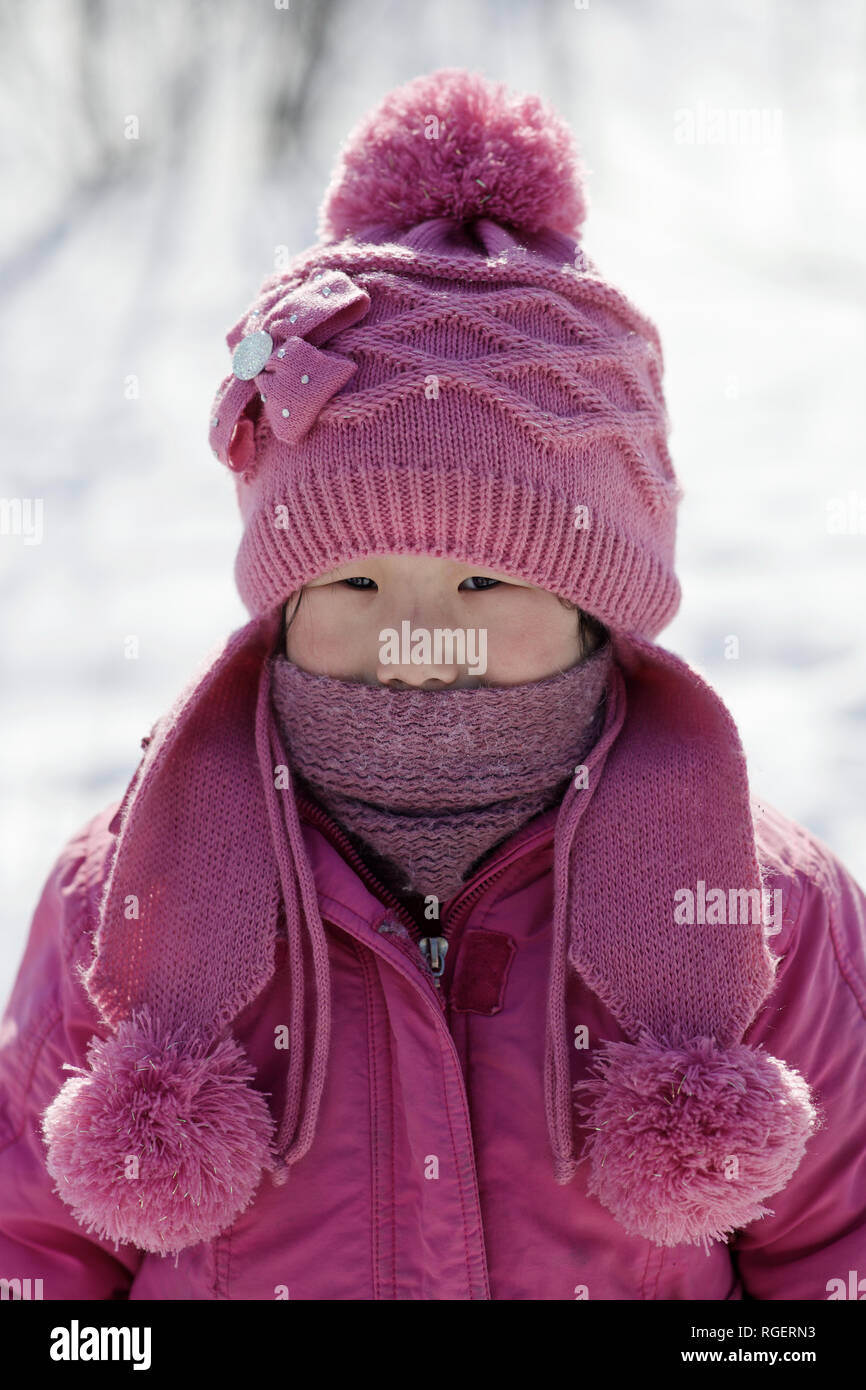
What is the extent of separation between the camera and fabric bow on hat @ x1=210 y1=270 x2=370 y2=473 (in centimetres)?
148

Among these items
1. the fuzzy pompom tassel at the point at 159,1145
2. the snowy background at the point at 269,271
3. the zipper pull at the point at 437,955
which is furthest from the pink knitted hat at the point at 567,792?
the snowy background at the point at 269,271

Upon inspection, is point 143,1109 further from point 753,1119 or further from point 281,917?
point 753,1119

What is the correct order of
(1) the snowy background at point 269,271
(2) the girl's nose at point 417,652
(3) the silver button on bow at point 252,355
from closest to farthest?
(2) the girl's nose at point 417,652 < (3) the silver button on bow at point 252,355 < (1) the snowy background at point 269,271

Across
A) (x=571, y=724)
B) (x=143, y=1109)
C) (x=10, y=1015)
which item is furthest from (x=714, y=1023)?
(x=10, y=1015)

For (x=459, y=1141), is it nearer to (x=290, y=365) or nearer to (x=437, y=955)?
(x=437, y=955)

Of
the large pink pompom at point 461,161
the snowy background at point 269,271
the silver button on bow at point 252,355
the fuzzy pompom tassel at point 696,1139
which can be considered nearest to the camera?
the fuzzy pompom tassel at point 696,1139

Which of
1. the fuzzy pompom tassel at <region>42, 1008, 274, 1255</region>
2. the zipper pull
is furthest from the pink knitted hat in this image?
the zipper pull

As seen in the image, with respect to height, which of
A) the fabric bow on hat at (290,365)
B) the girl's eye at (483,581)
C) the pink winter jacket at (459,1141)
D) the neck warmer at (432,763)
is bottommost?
the pink winter jacket at (459,1141)

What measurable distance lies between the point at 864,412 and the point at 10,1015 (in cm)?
222

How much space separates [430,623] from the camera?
1.45 metres

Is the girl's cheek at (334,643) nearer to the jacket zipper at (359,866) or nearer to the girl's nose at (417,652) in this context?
the girl's nose at (417,652)

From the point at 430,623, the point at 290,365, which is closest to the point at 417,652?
the point at 430,623

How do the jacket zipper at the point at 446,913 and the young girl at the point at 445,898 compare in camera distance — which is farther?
the jacket zipper at the point at 446,913

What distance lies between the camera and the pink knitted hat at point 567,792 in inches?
50.9
